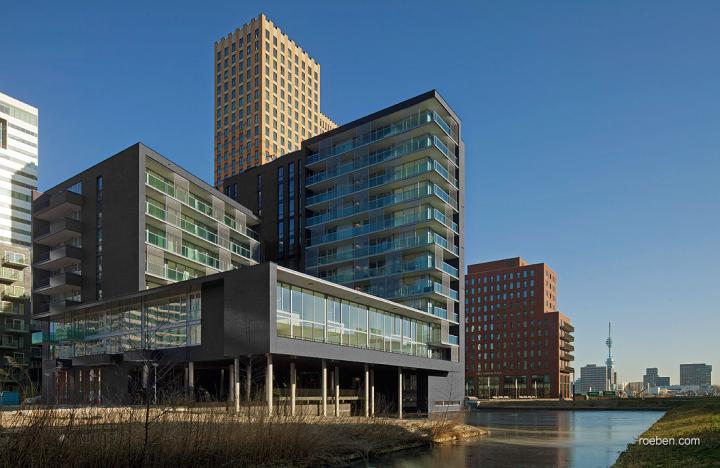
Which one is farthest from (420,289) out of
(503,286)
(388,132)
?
(503,286)

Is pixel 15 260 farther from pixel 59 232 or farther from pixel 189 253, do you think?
pixel 189 253

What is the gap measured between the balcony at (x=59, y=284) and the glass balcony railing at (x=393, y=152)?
94.8 feet

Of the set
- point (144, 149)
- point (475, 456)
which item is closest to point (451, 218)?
point (144, 149)

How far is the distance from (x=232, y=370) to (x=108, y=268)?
18.6 metres

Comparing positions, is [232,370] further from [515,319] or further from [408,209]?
[515,319]

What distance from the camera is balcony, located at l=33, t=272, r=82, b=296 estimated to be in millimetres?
53938

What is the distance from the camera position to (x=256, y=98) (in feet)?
366

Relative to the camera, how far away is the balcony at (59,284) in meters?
→ 53.9

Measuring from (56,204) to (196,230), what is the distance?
12545 millimetres

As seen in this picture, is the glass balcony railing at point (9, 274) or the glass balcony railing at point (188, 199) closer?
the glass balcony railing at point (188, 199)

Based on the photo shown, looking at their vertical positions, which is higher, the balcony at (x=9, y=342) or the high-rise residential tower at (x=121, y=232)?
the high-rise residential tower at (x=121, y=232)

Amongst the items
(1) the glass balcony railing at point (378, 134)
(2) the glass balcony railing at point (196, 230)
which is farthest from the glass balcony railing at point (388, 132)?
(2) the glass balcony railing at point (196, 230)

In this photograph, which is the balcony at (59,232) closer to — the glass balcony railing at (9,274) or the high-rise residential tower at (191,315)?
the high-rise residential tower at (191,315)

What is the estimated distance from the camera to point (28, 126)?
13075 cm
